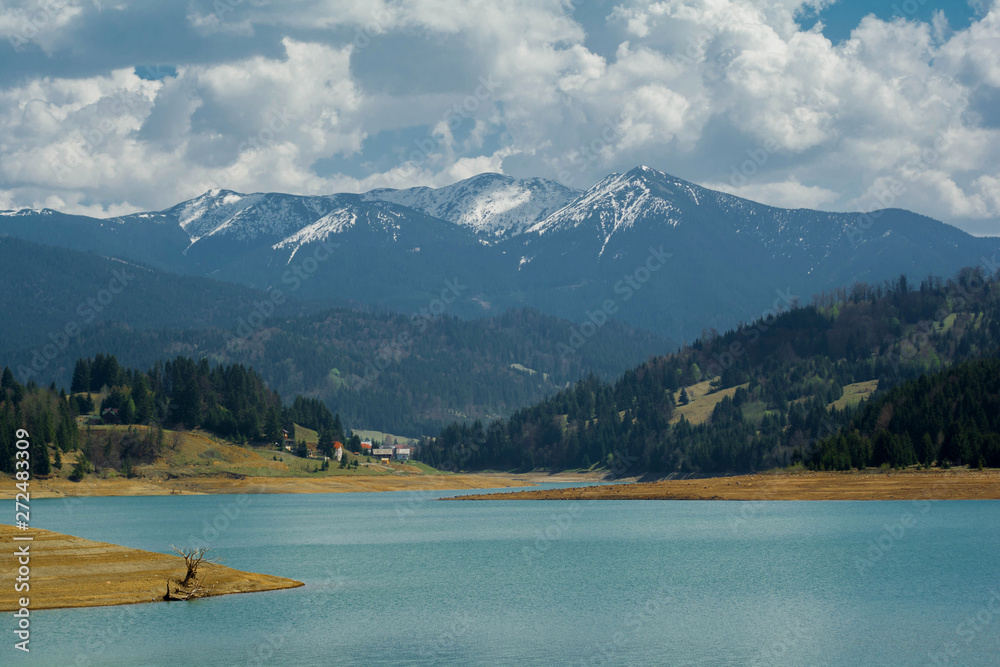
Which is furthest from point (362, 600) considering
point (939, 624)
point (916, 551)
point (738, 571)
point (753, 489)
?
point (753, 489)

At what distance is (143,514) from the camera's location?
128m

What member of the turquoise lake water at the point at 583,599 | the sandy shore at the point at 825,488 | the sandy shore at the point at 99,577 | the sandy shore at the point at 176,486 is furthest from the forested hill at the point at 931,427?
the sandy shore at the point at 99,577

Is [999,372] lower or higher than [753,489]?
higher

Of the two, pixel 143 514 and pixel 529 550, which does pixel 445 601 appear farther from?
pixel 143 514

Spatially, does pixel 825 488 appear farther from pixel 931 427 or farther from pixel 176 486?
pixel 176 486

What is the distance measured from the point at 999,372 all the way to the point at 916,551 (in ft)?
314

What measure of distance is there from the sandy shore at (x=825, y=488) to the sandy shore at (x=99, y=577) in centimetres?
7972

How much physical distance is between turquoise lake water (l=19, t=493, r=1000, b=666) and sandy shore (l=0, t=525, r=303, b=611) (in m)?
1.68

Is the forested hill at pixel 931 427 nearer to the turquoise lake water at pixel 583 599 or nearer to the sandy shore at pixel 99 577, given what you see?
the turquoise lake water at pixel 583 599

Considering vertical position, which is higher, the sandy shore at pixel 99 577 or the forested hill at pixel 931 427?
the forested hill at pixel 931 427

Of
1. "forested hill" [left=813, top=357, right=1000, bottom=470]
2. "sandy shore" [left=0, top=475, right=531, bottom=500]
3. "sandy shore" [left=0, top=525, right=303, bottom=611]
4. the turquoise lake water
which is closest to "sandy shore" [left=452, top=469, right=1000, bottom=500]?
"forested hill" [left=813, top=357, right=1000, bottom=470]

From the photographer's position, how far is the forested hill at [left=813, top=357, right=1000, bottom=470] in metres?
136

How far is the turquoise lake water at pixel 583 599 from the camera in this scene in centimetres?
4078

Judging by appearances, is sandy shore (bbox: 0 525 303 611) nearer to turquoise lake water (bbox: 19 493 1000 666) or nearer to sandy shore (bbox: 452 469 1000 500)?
turquoise lake water (bbox: 19 493 1000 666)
